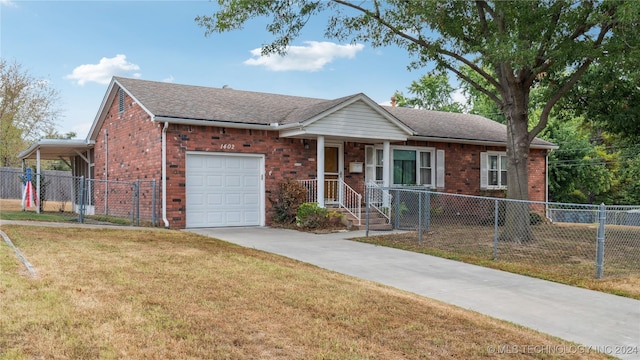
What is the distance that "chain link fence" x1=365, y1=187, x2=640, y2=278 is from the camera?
941cm

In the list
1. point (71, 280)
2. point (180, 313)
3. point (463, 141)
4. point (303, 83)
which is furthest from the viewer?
point (303, 83)

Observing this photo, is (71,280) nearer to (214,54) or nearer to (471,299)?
(471,299)

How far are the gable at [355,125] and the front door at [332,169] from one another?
157 centimetres

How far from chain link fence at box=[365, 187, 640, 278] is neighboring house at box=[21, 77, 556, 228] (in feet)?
4.11

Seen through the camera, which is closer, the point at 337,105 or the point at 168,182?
the point at 168,182

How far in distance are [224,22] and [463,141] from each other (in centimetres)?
1019

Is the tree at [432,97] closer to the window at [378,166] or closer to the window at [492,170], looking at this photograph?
the window at [492,170]

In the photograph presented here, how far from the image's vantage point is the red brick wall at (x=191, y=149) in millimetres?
14523

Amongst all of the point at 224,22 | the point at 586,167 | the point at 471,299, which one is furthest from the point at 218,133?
the point at 586,167

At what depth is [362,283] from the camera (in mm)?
7355

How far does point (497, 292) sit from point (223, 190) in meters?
9.75

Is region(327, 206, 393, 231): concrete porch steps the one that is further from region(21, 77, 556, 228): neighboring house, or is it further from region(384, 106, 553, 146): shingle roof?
region(384, 106, 553, 146): shingle roof

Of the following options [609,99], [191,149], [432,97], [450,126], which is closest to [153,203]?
[191,149]

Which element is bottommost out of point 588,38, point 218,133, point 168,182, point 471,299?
point 471,299
